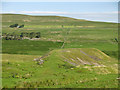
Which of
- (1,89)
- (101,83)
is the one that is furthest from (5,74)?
(101,83)

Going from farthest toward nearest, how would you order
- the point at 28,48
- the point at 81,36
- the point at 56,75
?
1. the point at 81,36
2. the point at 28,48
3. the point at 56,75

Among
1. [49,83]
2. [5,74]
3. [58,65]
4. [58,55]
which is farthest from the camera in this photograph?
[58,55]

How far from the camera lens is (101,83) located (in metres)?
30.0

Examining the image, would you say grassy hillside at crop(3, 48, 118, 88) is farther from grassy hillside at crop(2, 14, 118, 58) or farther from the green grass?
grassy hillside at crop(2, 14, 118, 58)

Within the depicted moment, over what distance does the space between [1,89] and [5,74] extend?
703cm

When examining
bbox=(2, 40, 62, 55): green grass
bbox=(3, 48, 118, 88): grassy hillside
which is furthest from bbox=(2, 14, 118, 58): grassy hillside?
bbox=(3, 48, 118, 88): grassy hillside

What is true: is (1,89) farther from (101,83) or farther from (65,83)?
(101,83)

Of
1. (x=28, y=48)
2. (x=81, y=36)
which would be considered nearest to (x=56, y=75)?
(x=28, y=48)

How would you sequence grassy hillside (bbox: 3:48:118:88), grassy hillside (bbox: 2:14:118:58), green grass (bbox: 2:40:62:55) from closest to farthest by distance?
grassy hillside (bbox: 3:48:118:88) → green grass (bbox: 2:40:62:55) → grassy hillside (bbox: 2:14:118:58)

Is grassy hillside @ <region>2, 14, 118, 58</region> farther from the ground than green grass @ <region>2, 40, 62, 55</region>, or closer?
farther from the ground

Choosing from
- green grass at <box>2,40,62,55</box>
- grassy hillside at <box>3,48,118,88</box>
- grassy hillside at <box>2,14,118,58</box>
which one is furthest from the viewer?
grassy hillside at <box>2,14,118,58</box>

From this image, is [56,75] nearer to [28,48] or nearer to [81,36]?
[28,48]

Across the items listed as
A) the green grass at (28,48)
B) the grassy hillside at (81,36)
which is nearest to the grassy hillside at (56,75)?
the green grass at (28,48)

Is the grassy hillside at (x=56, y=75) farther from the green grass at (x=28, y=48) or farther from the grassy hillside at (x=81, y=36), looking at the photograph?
the grassy hillside at (x=81, y=36)
